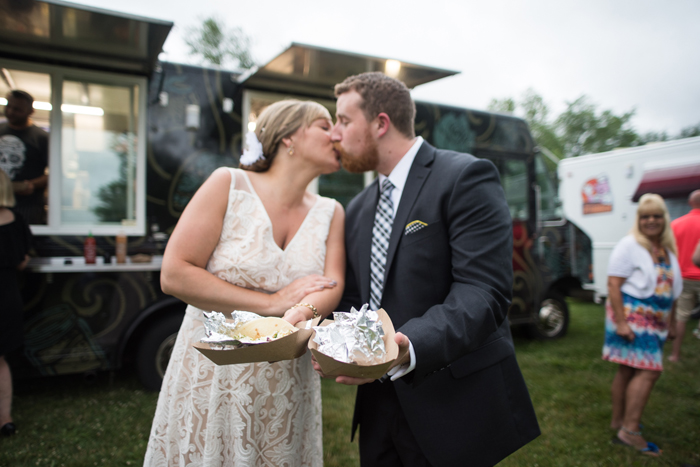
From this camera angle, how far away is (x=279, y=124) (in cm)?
205

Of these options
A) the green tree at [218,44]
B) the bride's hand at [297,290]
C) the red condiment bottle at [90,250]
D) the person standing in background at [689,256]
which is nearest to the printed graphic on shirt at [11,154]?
the red condiment bottle at [90,250]

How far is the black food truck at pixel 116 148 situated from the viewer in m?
3.74

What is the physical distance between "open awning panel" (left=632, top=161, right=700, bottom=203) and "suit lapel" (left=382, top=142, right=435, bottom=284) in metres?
9.54

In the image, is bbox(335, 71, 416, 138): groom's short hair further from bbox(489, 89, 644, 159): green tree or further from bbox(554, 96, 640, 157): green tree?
A: bbox(554, 96, 640, 157): green tree

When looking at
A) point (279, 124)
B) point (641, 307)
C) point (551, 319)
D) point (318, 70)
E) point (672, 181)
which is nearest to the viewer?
point (279, 124)

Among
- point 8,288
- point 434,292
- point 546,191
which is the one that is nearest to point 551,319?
point 546,191

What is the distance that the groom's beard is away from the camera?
1981 millimetres

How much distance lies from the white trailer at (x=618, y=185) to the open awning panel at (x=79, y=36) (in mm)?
9654

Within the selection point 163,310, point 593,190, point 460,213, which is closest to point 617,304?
point 460,213

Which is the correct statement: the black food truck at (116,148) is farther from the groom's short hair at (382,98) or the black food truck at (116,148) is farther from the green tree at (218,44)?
the green tree at (218,44)

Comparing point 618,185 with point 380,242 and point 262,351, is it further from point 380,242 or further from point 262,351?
point 262,351

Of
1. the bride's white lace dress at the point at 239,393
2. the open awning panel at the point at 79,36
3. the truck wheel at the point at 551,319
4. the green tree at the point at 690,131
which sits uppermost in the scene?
the green tree at the point at 690,131

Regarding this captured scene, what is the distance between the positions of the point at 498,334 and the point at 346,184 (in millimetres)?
3914

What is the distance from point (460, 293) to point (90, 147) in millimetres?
4221
